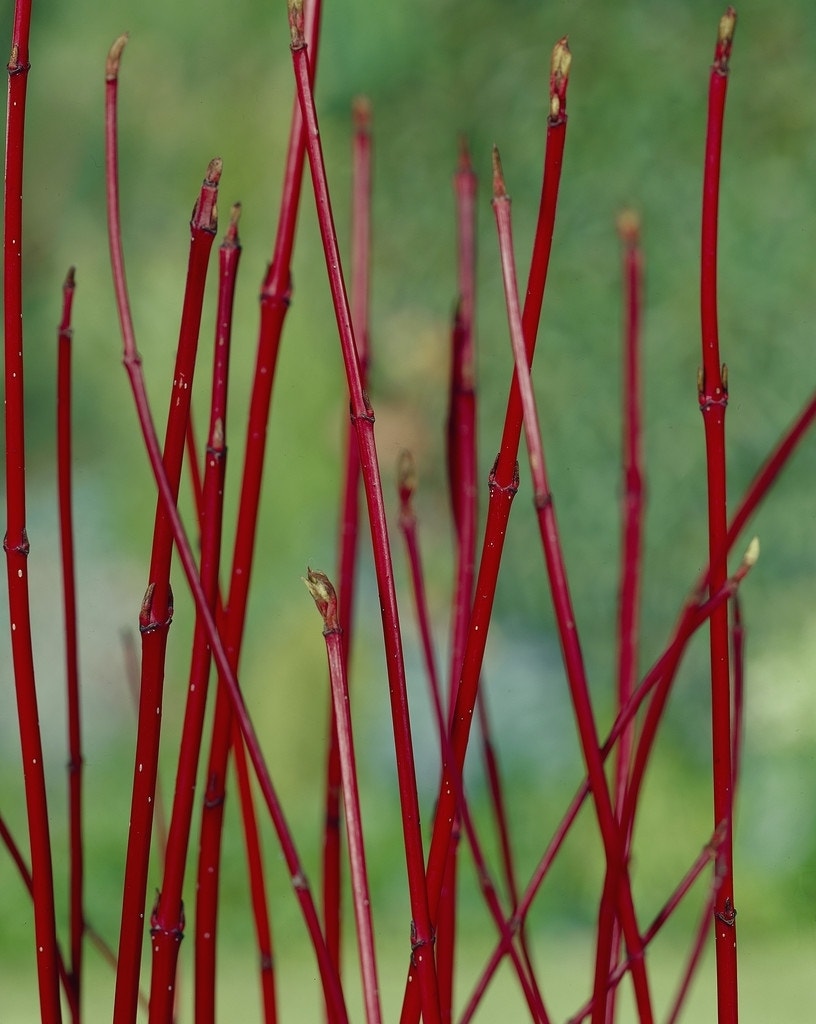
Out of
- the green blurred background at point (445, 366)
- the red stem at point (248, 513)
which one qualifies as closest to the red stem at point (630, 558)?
the red stem at point (248, 513)

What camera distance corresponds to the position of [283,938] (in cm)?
79

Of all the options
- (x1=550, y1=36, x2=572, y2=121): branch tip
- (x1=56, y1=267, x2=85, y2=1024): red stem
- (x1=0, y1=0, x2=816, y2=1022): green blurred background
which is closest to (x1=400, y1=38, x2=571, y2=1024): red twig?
(x1=550, y1=36, x2=572, y2=121): branch tip

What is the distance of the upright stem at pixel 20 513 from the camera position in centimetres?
22

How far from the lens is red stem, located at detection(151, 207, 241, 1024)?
24 centimetres

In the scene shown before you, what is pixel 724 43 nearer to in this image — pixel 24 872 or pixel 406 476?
pixel 406 476

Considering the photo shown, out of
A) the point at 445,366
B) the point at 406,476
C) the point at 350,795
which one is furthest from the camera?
the point at 445,366

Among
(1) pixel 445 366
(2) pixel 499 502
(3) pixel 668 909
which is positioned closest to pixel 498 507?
(2) pixel 499 502

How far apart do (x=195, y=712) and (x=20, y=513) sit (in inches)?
2.1

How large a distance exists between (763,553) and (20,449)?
64 centimetres

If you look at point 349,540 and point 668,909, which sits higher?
point 349,540

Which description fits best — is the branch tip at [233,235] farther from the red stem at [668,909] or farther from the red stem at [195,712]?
the red stem at [668,909]

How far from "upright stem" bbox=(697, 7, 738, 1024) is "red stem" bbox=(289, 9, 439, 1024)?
6 cm

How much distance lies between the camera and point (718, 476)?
0.74 feet

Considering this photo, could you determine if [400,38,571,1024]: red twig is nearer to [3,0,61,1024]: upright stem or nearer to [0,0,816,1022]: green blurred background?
[3,0,61,1024]: upright stem
